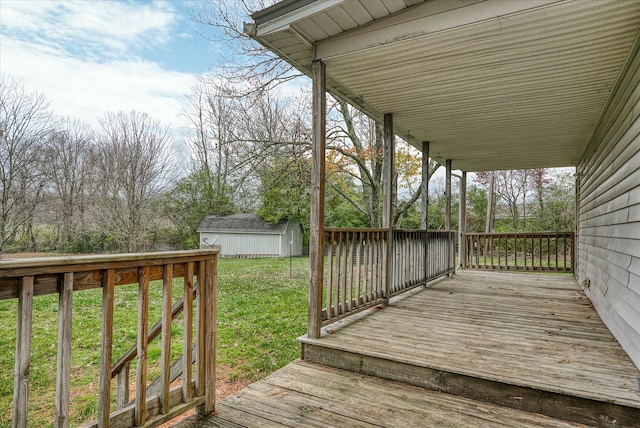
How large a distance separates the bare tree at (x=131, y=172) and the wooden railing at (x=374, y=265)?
11.7 m

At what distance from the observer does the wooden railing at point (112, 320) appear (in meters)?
1.25

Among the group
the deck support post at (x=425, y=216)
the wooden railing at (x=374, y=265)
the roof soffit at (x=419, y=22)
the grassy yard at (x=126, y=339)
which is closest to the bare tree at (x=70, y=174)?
the grassy yard at (x=126, y=339)

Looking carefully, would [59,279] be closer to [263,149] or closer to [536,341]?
[536,341]

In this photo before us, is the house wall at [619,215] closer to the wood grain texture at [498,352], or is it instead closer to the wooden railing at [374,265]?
the wood grain texture at [498,352]

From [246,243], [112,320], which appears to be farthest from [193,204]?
[112,320]

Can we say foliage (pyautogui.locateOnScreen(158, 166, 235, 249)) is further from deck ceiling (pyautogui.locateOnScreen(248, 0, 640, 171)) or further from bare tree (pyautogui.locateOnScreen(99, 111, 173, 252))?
deck ceiling (pyautogui.locateOnScreen(248, 0, 640, 171))

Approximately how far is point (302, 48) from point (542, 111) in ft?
11.0

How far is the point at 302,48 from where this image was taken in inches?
126

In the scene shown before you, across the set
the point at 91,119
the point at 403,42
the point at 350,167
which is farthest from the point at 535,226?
the point at 91,119

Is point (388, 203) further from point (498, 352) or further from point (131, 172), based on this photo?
point (131, 172)

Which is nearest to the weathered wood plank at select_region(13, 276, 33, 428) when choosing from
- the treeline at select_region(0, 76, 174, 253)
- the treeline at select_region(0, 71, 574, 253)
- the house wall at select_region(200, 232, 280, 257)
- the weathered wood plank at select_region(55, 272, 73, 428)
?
the weathered wood plank at select_region(55, 272, 73, 428)

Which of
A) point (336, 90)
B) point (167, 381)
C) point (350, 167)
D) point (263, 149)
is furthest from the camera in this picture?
point (350, 167)

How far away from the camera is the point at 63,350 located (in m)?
1.38

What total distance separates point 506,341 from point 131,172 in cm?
1514
